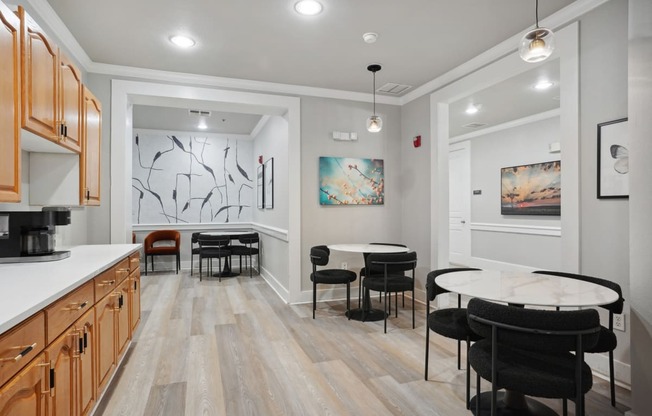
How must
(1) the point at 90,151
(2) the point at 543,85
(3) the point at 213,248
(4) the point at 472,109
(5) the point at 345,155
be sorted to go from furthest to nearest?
(3) the point at 213,248 < (4) the point at 472,109 < (5) the point at 345,155 < (2) the point at 543,85 < (1) the point at 90,151

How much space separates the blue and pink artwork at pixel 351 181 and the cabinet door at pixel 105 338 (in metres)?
2.68

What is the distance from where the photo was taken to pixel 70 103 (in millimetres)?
2432

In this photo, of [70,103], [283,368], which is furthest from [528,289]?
[70,103]

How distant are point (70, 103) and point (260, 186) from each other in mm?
4212

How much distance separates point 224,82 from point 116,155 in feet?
4.50

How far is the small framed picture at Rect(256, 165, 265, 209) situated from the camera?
6336 mm

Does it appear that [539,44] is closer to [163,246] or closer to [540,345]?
[540,345]

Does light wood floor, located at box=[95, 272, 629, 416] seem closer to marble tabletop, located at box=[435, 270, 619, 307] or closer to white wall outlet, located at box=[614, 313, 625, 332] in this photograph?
white wall outlet, located at box=[614, 313, 625, 332]

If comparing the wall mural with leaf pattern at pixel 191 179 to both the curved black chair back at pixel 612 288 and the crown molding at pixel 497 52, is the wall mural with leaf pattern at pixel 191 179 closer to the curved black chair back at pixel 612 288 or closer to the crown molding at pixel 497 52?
the crown molding at pixel 497 52

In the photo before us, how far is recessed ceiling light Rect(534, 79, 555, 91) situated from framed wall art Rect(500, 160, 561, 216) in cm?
163

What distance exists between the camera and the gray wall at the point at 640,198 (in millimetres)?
1910

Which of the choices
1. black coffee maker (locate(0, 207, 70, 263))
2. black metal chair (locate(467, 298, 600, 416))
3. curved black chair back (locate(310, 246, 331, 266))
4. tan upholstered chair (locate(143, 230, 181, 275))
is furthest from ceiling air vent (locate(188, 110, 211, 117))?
black metal chair (locate(467, 298, 600, 416))

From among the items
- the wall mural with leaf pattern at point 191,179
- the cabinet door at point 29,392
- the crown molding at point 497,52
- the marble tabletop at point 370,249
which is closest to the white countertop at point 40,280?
the cabinet door at point 29,392

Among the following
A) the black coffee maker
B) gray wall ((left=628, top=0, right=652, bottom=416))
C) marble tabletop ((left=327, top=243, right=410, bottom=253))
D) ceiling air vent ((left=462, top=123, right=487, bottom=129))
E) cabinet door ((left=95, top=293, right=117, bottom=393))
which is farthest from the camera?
ceiling air vent ((left=462, top=123, right=487, bottom=129))
